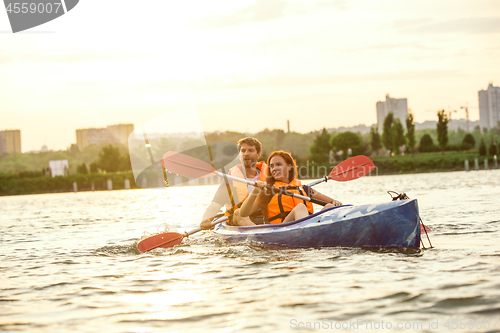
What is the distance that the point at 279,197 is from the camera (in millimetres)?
6984

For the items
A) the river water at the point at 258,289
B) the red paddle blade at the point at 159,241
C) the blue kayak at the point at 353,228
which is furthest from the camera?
the red paddle blade at the point at 159,241

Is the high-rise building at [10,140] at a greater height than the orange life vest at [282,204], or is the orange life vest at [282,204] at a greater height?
the high-rise building at [10,140]

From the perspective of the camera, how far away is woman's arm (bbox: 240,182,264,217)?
6565 mm

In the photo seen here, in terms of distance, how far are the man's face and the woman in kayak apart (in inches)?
18.8

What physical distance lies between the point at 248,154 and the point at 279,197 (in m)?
0.76

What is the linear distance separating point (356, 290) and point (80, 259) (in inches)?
175

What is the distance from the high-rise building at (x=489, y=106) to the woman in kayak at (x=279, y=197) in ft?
564

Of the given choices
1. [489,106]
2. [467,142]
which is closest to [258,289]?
[467,142]

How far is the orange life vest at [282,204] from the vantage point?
6.94 metres

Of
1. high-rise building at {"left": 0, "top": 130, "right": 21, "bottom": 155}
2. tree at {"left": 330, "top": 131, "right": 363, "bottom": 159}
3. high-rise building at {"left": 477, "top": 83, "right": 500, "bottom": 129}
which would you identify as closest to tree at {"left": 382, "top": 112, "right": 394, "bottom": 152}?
tree at {"left": 330, "top": 131, "right": 363, "bottom": 159}

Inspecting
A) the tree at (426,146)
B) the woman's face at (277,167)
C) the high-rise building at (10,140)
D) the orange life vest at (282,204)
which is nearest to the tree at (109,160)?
the tree at (426,146)

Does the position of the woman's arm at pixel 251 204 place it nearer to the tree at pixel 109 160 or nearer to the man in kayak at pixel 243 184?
the man in kayak at pixel 243 184

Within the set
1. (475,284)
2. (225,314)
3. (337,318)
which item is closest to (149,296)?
(225,314)

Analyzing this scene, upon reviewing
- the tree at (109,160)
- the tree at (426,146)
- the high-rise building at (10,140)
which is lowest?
the tree at (426,146)
